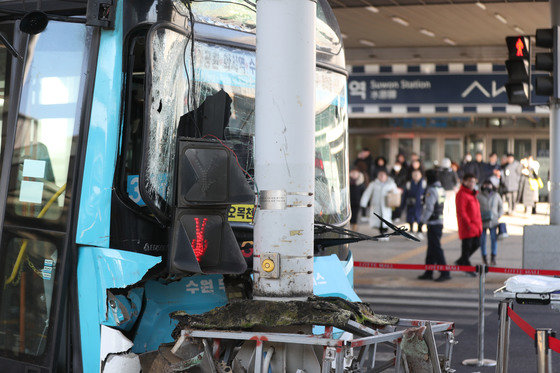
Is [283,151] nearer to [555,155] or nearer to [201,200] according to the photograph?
[201,200]

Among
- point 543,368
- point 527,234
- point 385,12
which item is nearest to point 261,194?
point 543,368

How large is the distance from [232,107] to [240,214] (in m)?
0.72

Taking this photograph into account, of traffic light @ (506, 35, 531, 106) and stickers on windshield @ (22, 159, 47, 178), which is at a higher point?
traffic light @ (506, 35, 531, 106)

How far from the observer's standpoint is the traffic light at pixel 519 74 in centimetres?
1289

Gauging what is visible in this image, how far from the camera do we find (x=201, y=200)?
5.53 m

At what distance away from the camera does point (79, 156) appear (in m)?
5.76

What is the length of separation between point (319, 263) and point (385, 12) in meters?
12.8

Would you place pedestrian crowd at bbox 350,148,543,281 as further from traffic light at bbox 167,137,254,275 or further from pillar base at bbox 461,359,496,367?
pillar base at bbox 461,359,496,367

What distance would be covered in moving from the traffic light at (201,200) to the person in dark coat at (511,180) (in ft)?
78.6

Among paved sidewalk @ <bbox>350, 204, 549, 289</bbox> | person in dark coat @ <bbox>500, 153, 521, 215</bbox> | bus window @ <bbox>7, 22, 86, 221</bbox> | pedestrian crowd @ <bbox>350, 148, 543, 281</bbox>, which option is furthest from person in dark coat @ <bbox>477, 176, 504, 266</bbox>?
person in dark coat @ <bbox>500, 153, 521, 215</bbox>

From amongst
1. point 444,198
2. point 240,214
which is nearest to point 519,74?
point 444,198

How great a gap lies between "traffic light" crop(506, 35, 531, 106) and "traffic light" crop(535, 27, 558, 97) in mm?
187

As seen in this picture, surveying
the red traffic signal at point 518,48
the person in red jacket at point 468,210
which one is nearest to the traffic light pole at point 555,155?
the red traffic signal at point 518,48

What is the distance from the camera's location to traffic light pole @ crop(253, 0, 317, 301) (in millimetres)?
5355
